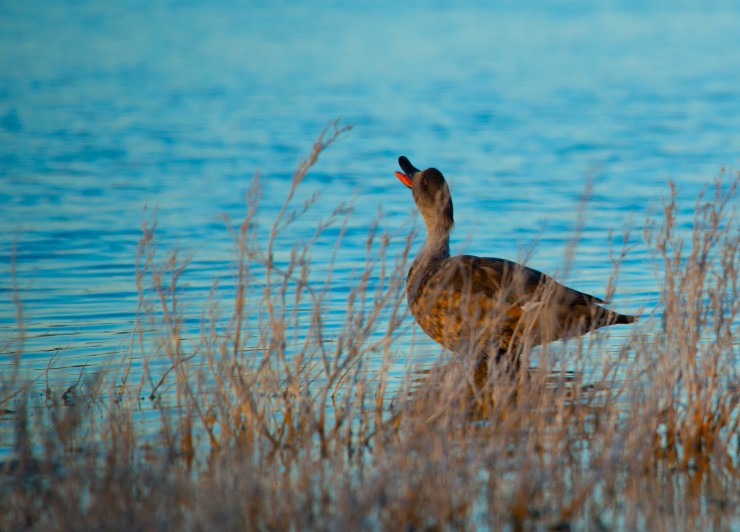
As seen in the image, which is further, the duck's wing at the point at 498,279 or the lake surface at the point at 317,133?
the lake surface at the point at 317,133

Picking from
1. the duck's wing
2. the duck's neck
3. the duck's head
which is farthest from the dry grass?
the duck's head

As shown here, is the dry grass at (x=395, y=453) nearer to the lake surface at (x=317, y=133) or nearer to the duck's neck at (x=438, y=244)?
the lake surface at (x=317, y=133)

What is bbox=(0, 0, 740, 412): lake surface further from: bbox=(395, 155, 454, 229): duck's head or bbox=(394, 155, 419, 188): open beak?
bbox=(394, 155, 419, 188): open beak

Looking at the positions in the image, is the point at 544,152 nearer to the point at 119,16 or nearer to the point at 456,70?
the point at 456,70

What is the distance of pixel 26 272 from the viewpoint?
12.2 m

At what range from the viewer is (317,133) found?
23.1 metres

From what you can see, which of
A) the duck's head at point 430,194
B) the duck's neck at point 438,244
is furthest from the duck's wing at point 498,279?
the duck's head at point 430,194

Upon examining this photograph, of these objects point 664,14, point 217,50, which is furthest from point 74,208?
point 664,14

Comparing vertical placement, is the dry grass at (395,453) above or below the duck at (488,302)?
below

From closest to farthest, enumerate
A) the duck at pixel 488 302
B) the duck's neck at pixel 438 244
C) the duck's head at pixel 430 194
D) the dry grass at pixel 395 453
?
1. the dry grass at pixel 395 453
2. the duck at pixel 488 302
3. the duck's neck at pixel 438 244
4. the duck's head at pixel 430 194

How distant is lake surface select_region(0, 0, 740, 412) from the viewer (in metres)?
12.3

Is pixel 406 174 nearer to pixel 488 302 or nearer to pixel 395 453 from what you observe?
pixel 488 302

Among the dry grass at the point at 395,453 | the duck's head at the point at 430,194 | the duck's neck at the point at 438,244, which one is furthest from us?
the duck's head at the point at 430,194

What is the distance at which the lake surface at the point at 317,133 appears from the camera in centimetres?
1234
